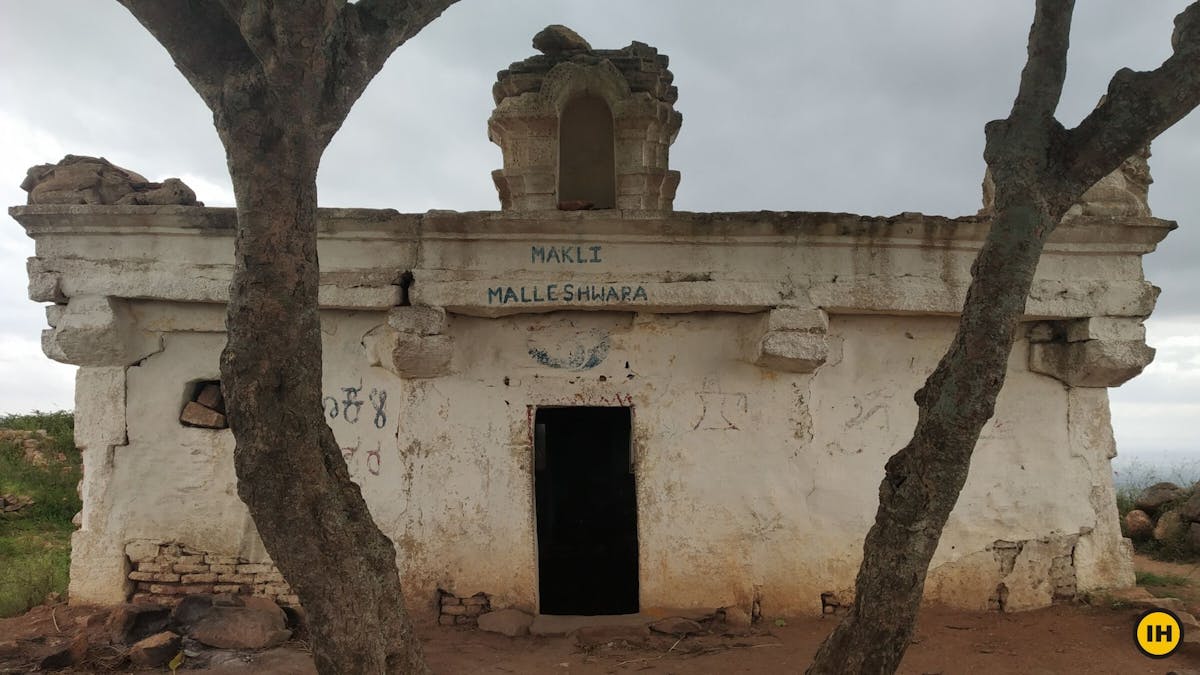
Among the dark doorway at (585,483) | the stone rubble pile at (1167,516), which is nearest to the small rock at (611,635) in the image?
the dark doorway at (585,483)

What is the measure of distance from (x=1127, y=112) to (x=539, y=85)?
5.34 metres

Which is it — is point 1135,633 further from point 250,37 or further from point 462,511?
point 250,37

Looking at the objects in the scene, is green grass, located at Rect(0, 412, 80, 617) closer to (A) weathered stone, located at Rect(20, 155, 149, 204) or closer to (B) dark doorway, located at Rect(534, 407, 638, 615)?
(A) weathered stone, located at Rect(20, 155, 149, 204)

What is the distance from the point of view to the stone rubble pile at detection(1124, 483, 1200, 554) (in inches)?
316

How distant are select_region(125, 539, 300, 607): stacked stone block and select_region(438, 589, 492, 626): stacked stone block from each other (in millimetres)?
1083

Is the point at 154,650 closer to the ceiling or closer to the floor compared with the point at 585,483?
closer to the floor

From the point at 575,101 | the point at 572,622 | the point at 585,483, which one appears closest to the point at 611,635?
the point at 572,622

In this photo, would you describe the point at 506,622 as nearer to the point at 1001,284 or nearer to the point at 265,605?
the point at 265,605

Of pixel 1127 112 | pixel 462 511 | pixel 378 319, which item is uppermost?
pixel 1127 112

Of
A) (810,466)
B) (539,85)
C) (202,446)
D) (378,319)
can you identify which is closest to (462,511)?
(378,319)

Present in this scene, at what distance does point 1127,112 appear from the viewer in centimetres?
350

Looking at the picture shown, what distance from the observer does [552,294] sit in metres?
5.65

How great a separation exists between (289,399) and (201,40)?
1.63 metres

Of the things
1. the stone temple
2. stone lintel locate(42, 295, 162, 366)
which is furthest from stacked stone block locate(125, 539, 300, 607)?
stone lintel locate(42, 295, 162, 366)
